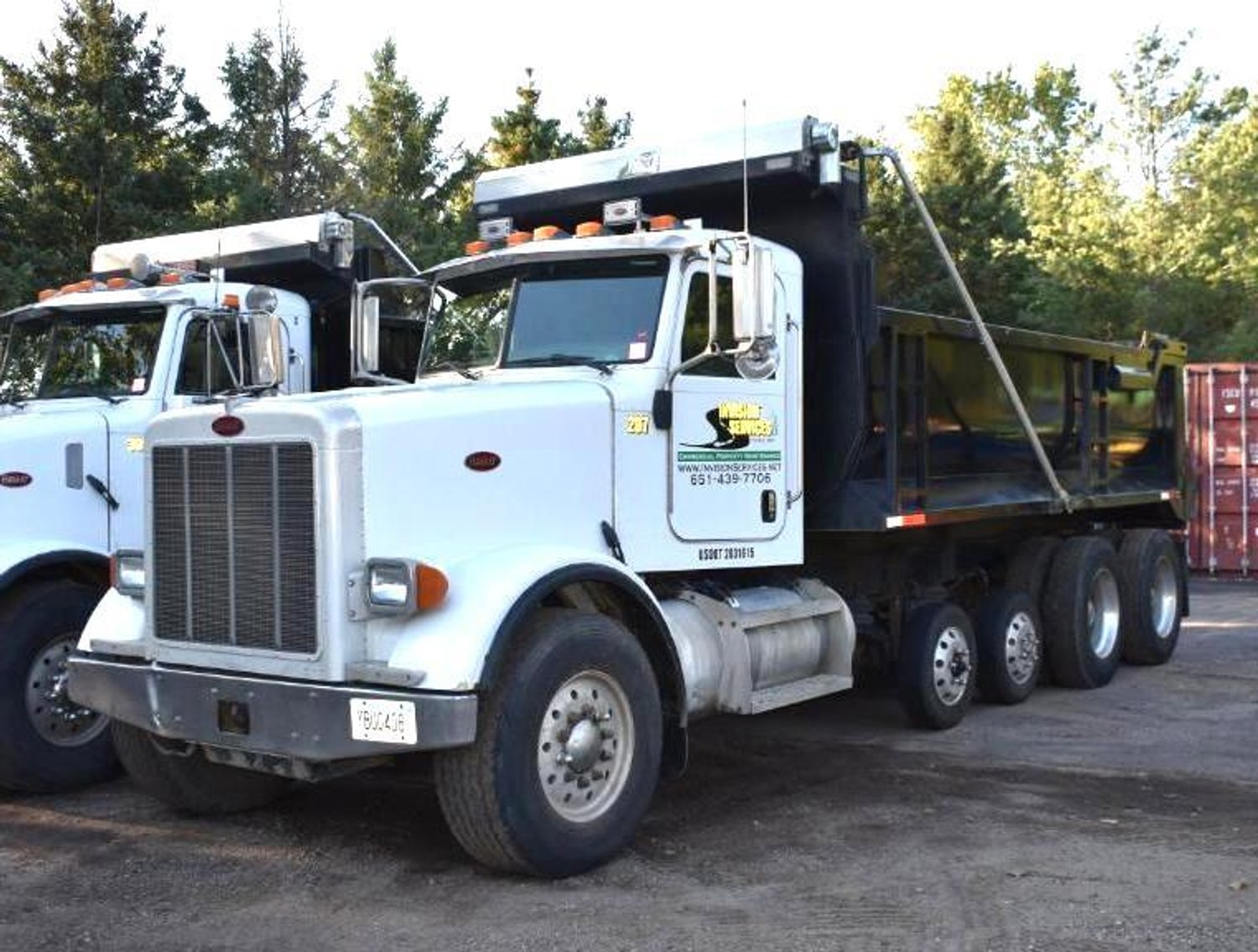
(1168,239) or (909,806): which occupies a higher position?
(1168,239)

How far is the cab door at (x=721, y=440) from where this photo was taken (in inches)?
257

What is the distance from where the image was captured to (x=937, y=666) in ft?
27.9

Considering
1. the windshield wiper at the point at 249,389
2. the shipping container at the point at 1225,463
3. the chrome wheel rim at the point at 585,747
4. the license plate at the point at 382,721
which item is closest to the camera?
the license plate at the point at 382,721

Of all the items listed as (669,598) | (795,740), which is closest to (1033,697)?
(795,740)

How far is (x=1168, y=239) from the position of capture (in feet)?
122

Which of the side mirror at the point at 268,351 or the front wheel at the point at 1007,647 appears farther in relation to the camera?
the front wheel at the point at 1007,647

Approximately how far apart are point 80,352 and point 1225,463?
1445 centimetres

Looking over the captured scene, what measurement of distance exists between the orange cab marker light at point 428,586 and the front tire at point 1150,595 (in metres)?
7.57

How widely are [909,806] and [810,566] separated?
5.74 ft

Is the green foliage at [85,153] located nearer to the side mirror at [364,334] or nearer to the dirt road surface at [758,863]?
the side mirror at [364,334]

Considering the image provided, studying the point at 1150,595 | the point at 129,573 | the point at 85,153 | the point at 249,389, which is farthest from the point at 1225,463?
the point at 85,153

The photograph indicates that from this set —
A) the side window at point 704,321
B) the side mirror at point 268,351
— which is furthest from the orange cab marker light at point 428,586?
the side mirror at point 268,351

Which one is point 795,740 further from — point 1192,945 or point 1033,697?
point 1192,945

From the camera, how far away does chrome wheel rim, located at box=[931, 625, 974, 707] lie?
27.9ft
